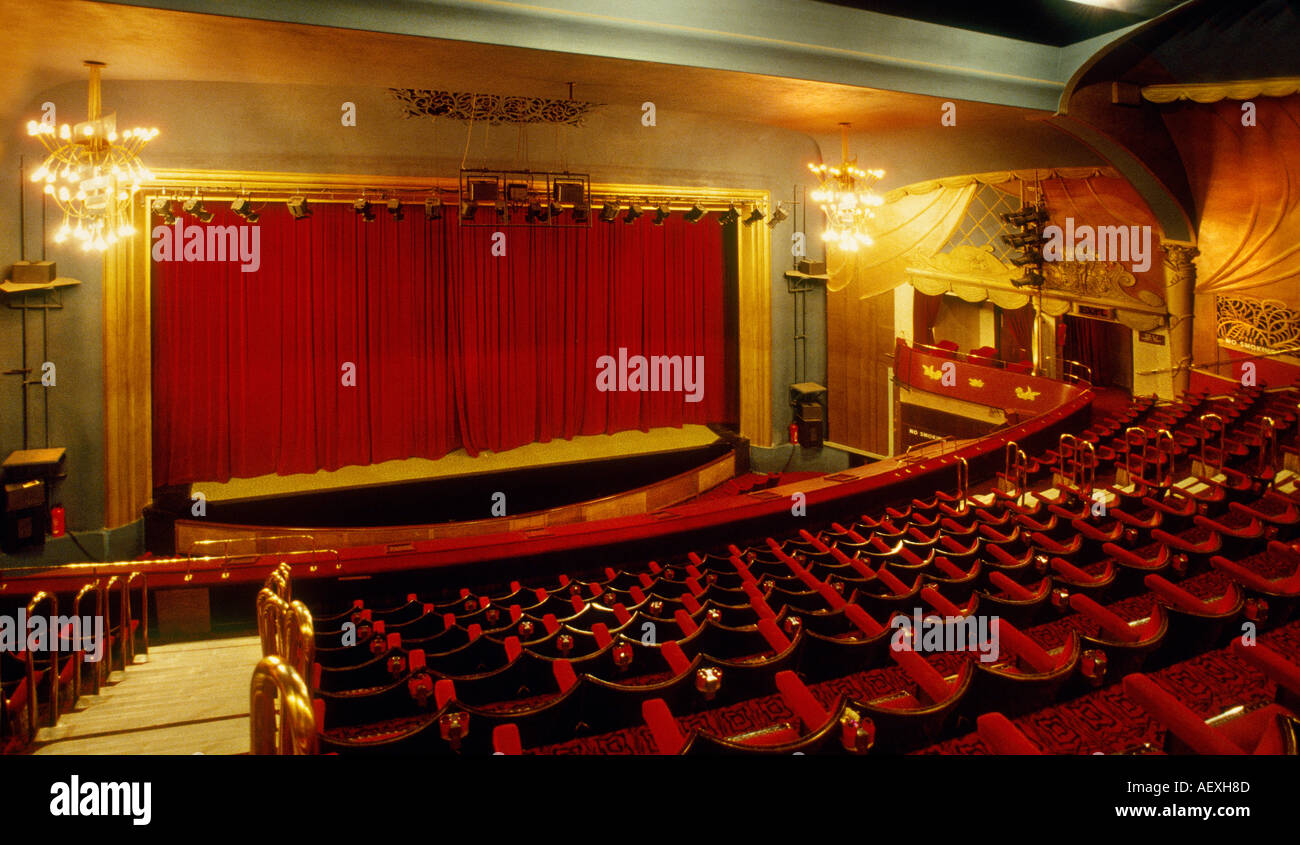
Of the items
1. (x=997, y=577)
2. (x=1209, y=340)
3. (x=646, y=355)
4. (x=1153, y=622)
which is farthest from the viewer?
(x=646, y=355)

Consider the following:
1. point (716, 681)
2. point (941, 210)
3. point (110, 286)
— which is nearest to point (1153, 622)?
point (716, 681)

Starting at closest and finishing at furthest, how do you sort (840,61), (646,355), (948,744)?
(948,744), (840,61), (646,355)

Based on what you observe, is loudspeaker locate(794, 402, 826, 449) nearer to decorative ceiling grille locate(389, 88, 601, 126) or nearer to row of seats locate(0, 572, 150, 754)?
decorative ceiling grille locate(389, 88, 601, 126)

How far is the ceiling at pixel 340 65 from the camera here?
16.0ft

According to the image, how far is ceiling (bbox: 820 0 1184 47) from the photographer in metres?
5.98

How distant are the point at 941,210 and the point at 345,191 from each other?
648 centimetres

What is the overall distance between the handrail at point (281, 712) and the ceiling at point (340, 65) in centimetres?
433

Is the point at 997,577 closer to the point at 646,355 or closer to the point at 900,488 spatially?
the point at 900,488

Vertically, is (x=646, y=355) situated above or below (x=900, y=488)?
above

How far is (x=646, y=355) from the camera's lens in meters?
10.4

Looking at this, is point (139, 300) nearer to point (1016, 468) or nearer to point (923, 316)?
point (1016, 468)

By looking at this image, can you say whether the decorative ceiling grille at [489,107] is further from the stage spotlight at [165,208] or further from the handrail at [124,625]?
the handrail at [124,625]
